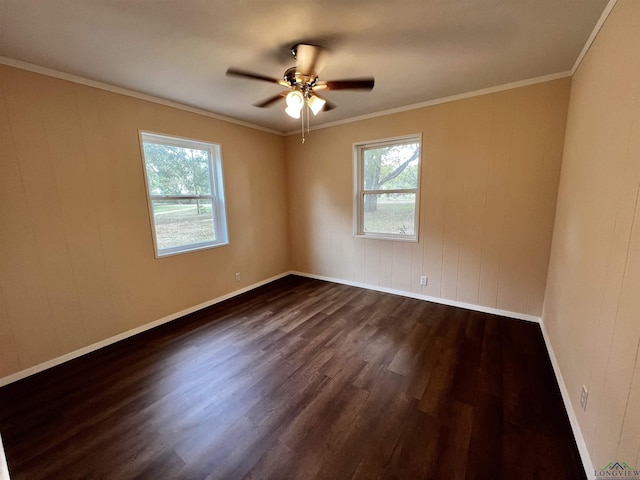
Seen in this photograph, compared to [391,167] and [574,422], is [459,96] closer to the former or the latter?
[391,167]

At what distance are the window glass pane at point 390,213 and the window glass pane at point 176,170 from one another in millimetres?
2303

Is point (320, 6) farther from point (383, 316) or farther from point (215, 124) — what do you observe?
point (383, 316)

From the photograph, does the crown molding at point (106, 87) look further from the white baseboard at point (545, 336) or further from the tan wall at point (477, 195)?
the white baseboard at point (545, 336)

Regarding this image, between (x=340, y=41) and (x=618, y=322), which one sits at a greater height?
(x=340, y=41)

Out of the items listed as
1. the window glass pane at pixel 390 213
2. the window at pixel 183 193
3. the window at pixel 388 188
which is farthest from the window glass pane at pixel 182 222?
the window glass pane at pixel 390 213

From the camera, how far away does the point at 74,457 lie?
1.42 metres

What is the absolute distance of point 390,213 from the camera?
3.63 metres

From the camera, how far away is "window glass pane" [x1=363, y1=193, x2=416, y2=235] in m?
3.45

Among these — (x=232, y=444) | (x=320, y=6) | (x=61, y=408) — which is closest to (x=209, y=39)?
(x=320, y=6)

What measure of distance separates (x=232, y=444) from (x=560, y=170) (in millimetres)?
3514

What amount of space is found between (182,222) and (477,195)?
354 centimetres

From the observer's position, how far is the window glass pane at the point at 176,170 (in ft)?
9.27

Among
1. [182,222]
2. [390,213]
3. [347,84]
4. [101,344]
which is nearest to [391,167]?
[390,213]

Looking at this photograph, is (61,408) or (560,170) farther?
(560,170)
